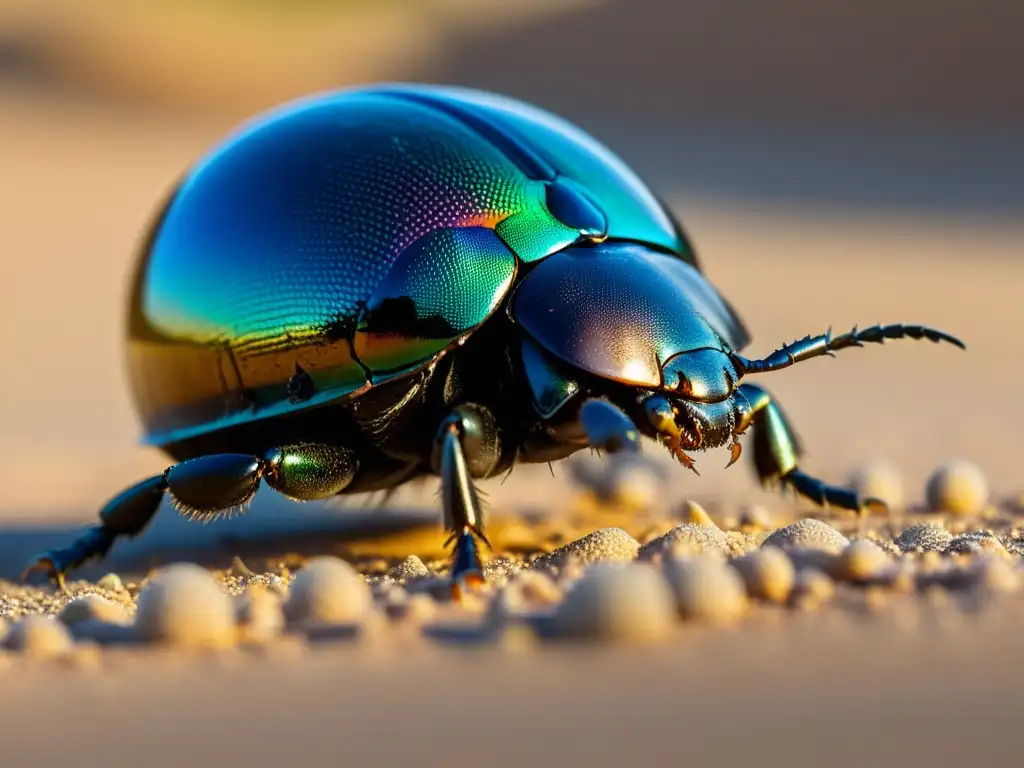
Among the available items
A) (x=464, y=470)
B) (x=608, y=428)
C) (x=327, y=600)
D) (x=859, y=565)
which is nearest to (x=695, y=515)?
(x=464, y=470)

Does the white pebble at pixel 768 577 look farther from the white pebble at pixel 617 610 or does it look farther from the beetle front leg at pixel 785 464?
the beetle front leg at pixel 785 464

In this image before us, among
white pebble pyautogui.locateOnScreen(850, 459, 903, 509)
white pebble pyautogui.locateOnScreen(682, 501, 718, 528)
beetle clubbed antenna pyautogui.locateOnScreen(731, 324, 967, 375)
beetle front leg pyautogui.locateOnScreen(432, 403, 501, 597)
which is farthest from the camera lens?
white pebble pyautogui.locateOnScreen(850, 459, 903, 509)

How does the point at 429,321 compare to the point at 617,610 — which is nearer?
the point at 617,610

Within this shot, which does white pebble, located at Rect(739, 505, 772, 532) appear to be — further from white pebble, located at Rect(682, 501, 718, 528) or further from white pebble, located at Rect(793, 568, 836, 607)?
white pebble, located at Rect(793, 568, 836, 607)

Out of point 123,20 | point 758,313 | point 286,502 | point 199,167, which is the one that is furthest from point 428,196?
point 123,20

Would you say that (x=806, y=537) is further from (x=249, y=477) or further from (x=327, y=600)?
(x=249, y=477)

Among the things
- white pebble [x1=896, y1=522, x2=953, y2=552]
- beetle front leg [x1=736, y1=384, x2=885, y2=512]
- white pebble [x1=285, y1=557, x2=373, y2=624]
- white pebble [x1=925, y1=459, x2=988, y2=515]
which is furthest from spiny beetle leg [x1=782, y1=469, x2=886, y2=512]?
white pebble [x1=285, y1=557, x2=373, y2=624]

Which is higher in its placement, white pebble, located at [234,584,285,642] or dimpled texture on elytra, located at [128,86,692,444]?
dimpled texture on elytra, located at [128,86,692,444]
